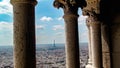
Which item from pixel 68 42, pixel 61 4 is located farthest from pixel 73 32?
pixel 61 4

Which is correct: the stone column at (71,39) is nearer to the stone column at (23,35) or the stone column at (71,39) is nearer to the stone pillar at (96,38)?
the stone pillar at (96,38)

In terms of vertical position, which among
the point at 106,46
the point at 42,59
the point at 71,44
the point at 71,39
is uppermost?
the point at 71,39

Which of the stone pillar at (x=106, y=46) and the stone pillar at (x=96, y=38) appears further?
the stone pillar at (x=106, y=46)

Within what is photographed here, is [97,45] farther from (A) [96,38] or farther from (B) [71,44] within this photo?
(B) [71,44]

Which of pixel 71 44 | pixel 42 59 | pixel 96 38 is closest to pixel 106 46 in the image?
pixel 96 38

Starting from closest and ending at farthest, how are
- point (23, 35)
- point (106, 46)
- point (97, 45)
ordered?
point (23, 35) → point (97, 45) → point (106, 46)

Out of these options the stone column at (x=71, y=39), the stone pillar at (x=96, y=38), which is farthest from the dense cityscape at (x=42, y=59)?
the stone column at (x=71, y=39)

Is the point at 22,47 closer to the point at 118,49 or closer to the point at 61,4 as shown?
the point at 61,4

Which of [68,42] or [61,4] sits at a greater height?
[61,4]
